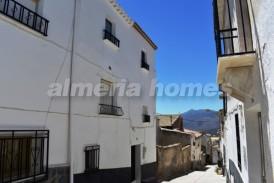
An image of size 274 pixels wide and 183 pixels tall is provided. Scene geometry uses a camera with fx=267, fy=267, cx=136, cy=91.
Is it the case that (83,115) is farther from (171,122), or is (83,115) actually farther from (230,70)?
(171,122)

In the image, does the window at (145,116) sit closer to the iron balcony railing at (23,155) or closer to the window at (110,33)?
the window at (110,33)

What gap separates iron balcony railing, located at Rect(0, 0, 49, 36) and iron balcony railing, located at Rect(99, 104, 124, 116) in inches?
145

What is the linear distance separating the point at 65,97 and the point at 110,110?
299cm

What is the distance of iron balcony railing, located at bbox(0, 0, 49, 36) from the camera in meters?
5.59

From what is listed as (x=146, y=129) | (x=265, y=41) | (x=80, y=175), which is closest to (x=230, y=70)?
(x=265, y=41)

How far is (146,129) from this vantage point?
14148mm

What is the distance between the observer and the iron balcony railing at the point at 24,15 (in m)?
5.59

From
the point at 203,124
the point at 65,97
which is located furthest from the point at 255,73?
the point at 203,124

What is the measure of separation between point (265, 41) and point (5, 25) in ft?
16.1

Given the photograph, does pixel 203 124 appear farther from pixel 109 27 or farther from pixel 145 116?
pixel 109 27

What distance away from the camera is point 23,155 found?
19.8 ft

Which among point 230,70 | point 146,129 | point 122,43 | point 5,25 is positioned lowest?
point 146,129

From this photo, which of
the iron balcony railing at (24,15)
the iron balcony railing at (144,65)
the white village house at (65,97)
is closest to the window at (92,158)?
the white village house at (65,97)

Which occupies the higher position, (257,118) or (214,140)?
(257,118)
